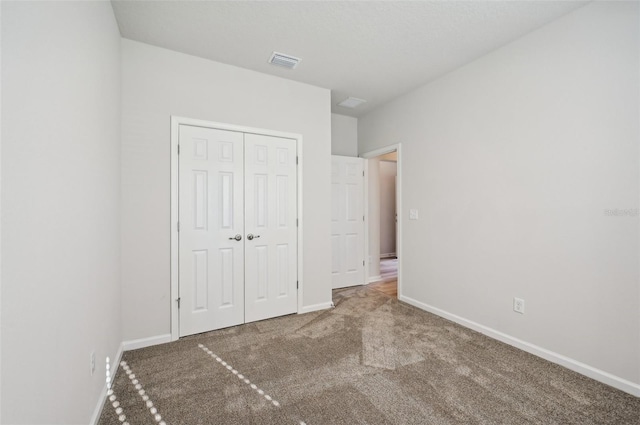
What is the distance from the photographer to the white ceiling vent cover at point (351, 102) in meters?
3.82

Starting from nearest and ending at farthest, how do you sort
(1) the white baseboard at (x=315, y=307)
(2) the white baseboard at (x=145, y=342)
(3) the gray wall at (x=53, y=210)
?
1. (3) the gray wall at (x=53, y=210)
2. (2) the white baseboard at (x=145, y=342)
3. (1) the white baseboard at (x=315, y=307)

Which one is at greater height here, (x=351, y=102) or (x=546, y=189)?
(x=351, y=102)

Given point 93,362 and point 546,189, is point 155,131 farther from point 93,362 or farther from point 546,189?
point 546,189

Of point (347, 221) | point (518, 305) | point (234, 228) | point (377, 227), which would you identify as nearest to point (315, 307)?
point (234, 228)

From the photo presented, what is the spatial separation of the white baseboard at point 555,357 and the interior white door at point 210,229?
7.71ft

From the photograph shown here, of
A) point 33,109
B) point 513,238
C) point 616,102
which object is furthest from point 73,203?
point 616,102

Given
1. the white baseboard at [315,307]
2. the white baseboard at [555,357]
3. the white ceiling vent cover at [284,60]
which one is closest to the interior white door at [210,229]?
the white baseboard at [315,307]

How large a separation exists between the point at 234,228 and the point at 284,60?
1.79 metres

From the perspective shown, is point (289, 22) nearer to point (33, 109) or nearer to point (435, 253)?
point (33, 109)

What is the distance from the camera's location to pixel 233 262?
289 cm

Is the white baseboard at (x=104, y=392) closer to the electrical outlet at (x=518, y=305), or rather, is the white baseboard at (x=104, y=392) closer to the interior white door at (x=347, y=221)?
the interior white door at (x=347, y=221)

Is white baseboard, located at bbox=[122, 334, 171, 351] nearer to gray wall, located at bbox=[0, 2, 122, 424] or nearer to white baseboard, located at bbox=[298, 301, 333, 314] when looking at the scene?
gray wall, located at bbox=[0, 2, 122, 424]

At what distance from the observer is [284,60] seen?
2.79 metres

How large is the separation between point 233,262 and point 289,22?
2.26 meters
